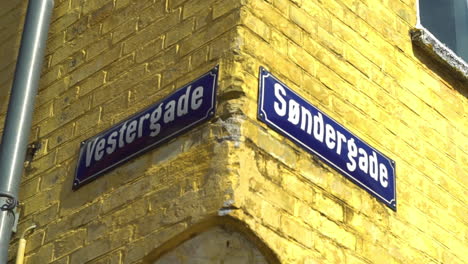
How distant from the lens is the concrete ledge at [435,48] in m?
5.63

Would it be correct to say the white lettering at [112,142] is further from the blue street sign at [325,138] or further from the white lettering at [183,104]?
the blue street sign at [325,138]

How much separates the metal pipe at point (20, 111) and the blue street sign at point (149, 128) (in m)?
0.30

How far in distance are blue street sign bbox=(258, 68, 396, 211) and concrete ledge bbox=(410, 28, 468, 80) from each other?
2.88 feet

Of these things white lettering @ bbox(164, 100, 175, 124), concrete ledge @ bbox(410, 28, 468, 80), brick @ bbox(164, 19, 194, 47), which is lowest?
white lettering @ bbox(164, 100, 175, 124)

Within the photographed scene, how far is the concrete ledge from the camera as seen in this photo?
5633 millimetres

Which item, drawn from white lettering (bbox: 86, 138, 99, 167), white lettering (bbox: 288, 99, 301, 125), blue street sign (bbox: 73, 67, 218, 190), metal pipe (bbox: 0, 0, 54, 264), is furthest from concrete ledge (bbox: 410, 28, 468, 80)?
metal pipe (bbox: 0, 0, 54, 264)

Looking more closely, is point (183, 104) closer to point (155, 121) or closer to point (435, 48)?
point (155, 121)

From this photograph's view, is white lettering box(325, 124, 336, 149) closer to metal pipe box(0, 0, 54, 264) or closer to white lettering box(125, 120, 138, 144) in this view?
white lettering box(125, 120, 138, 144)

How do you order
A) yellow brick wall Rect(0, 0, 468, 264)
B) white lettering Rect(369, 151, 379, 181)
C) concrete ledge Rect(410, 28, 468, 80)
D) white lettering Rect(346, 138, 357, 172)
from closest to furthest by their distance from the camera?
yellow brick wall Rect(0, 0, 468, 264), white lettering Rect(346, 138, 357, 172), white lettering Rect(369, 151, 379, 181), concrete ledge Rect(410, 28, 468, 80)

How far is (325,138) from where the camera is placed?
15.5 feet

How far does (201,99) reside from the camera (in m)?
4.55

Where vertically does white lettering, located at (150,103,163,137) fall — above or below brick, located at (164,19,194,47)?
below

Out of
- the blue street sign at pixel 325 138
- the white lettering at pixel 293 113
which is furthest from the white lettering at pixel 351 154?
the white lettering at pixel 293 113

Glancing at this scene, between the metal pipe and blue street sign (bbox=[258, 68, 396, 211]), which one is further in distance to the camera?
the metal pipe
